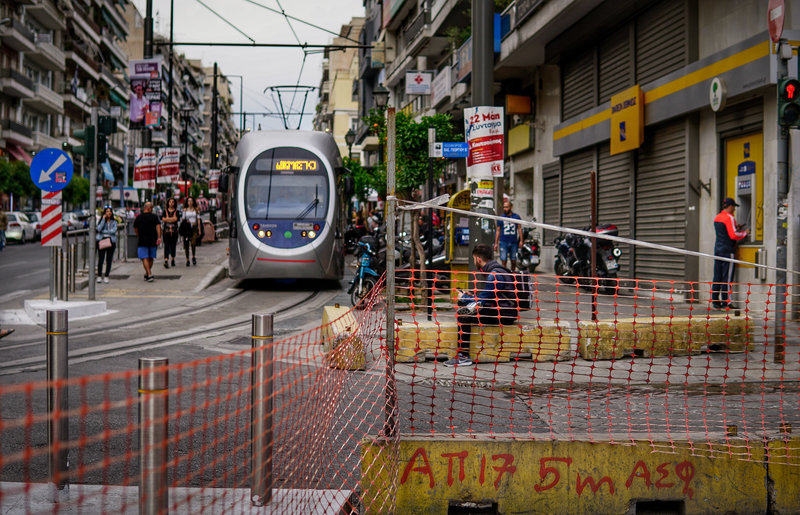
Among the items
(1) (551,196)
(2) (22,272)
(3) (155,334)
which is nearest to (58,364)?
(3) (155,334)

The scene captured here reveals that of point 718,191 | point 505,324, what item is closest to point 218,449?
point 505,324

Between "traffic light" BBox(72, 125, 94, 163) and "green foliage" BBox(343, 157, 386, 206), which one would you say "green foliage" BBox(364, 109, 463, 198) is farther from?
"traffic light" BBox(72, 125, 94, 163)

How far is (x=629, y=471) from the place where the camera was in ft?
14.5

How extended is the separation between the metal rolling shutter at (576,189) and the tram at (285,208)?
19.7 feet

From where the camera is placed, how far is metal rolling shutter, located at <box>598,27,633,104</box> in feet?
57.3

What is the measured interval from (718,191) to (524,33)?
27.5ft

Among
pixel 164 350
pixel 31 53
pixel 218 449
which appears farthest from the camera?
pixel 31 53

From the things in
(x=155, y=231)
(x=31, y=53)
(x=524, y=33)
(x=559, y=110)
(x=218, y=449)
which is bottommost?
(x=218, y=449)

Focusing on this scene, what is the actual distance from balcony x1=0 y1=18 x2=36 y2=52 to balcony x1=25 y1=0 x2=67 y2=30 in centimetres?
194

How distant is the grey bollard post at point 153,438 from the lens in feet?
8.47

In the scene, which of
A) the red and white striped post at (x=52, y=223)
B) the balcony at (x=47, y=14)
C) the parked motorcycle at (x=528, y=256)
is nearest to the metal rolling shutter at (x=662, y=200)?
the parked motorcycle at (x=528, y=256)

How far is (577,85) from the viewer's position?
20703 mm

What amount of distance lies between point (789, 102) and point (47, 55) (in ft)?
176

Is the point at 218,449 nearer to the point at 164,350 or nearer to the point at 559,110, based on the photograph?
the point at 164,350
